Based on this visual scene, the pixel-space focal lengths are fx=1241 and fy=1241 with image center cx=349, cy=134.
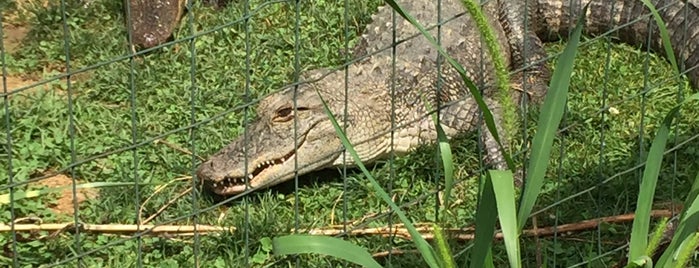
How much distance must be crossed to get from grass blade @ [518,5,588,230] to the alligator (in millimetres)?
1782

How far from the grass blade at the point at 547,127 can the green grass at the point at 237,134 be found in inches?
36.4

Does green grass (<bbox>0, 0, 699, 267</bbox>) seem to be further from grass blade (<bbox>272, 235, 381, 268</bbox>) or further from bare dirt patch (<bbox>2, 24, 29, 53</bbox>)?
grass blade (<bbox>272, 235, 381, 268</bbox>)

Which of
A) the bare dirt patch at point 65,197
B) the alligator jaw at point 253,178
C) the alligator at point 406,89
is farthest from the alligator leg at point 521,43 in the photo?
the bare dirt patch at point 65,197

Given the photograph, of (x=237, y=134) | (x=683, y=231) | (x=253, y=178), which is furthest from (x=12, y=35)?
(x=683, y=231)

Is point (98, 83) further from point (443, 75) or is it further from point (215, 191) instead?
point (443, 75)

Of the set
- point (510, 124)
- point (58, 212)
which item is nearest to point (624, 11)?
point (58, 212)

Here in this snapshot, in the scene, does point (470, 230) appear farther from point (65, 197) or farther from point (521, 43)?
point (521, 43)

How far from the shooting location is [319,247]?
259 centimetres

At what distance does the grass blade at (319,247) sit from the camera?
255cm

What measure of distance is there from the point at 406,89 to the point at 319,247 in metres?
2.77

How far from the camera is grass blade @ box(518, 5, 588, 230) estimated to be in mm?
2516

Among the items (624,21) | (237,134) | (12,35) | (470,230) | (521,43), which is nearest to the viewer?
(470,230)

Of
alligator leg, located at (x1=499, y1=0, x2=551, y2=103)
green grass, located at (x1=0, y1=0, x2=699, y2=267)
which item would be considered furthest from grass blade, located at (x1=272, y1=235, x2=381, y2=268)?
alligator leg, located at (x1=499, y1=0, x2=551, y2=103)

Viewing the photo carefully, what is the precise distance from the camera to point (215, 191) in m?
4.55
